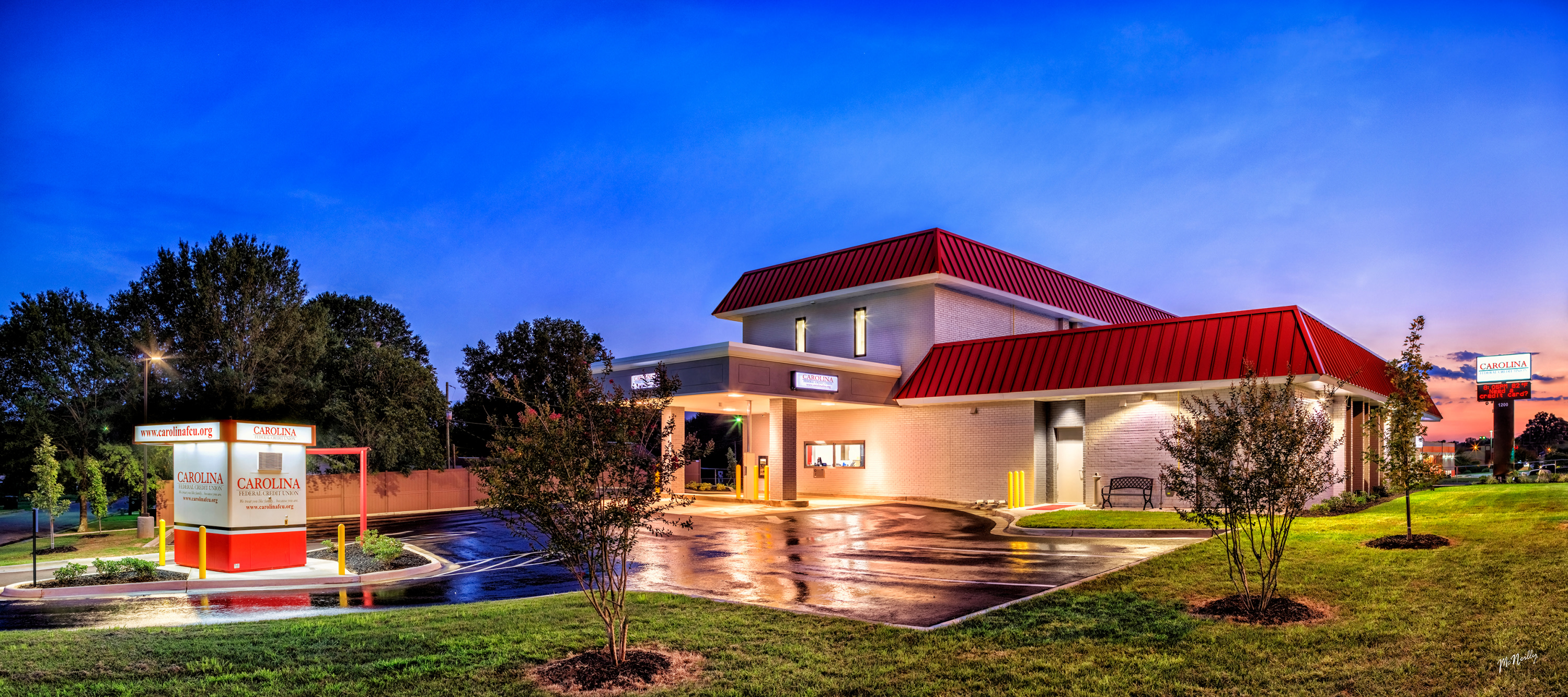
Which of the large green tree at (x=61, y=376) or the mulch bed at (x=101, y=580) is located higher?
the large green tree at (x=61, y=376)

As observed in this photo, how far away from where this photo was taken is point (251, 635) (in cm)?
942

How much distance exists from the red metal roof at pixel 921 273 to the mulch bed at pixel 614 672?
81.1 feet

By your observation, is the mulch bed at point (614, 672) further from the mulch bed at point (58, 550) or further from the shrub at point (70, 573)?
the mulch bed at point (58, 550)

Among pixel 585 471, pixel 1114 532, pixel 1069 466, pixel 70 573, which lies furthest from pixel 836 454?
pixel 585 471

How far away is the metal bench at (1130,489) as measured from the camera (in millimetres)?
25891

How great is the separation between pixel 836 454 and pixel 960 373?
708cm

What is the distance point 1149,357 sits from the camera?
2588 cm

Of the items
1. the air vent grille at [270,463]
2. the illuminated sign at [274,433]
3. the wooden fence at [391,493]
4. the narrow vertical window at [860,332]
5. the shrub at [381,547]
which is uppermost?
the narrow vertical window at [860,332]

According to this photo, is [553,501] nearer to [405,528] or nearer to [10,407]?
[405,528]

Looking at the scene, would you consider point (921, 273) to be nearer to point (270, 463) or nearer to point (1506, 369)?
point (270, 463)

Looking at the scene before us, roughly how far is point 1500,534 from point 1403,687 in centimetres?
1017

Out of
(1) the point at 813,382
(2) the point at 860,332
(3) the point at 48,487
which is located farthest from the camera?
(2) the point at 860,332

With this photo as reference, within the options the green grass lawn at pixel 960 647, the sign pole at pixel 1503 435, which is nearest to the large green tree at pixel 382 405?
the green grass lawn at pixel 960 647

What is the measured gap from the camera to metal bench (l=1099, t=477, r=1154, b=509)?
25.9m
